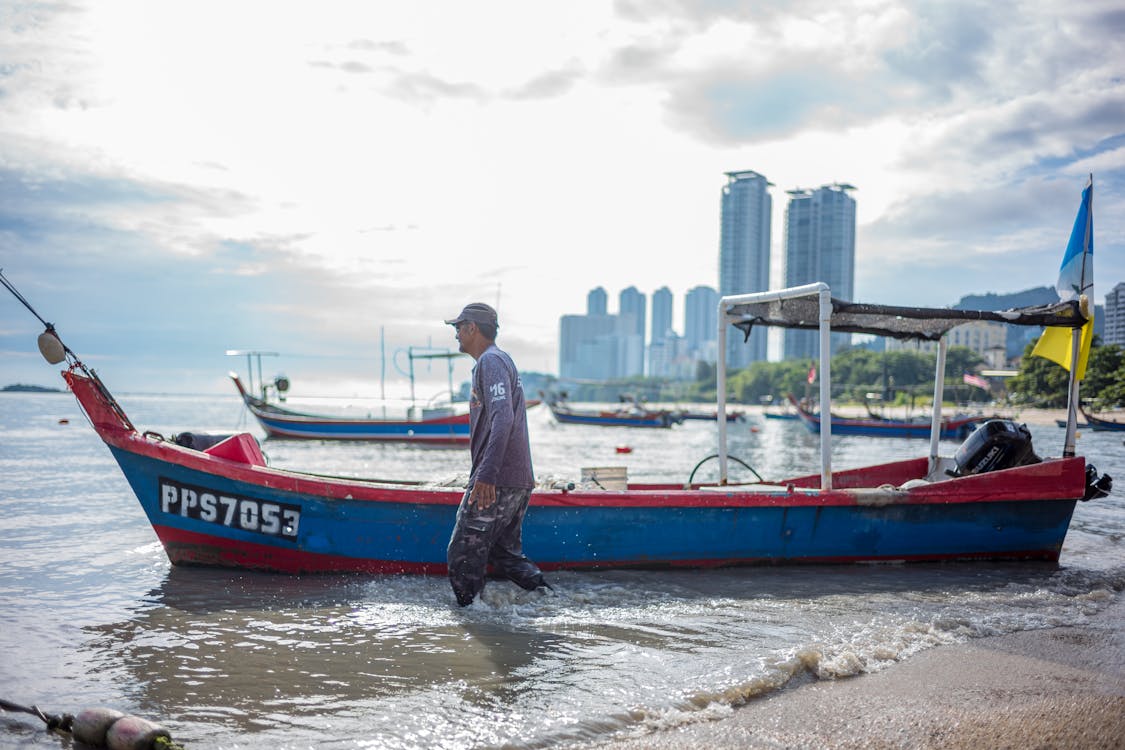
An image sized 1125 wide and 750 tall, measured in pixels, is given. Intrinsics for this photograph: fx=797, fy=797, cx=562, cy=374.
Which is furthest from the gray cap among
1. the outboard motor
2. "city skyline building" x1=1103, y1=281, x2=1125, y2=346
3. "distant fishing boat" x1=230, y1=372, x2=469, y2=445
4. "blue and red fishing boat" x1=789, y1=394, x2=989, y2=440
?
"city skyline building" x1=1103, y1=281, x2=1125, y2=346

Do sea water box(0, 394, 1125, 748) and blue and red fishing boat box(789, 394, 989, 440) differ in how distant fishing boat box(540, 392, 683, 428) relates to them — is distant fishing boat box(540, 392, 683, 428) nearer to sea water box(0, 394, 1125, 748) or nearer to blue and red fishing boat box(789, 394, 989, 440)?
blue and red fishing boat box(789, 394, 989, 440)

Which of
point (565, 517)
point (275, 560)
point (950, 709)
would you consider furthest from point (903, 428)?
point (950, 709)

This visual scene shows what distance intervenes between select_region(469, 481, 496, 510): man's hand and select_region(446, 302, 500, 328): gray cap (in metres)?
1.10

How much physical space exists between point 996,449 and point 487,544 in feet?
17.6

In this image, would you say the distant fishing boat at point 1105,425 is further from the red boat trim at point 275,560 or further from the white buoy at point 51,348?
the white buoy at point 51,348

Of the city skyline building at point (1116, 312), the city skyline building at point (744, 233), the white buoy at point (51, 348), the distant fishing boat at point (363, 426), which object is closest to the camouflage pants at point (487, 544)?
the white buoy at point (51, 348)

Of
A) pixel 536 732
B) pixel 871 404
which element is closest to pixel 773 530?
pixel 536 732

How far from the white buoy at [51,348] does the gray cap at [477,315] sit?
302cm

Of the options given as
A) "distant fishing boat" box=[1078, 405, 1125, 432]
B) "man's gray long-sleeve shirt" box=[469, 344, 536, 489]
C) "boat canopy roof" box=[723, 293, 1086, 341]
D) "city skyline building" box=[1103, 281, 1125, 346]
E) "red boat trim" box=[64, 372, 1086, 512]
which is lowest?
"distant fishing boat" box=[1078, 405, 1125, 432]

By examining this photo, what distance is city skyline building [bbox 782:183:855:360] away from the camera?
144m

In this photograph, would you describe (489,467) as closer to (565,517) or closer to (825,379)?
(565,517)

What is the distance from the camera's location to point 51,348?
5840 mm

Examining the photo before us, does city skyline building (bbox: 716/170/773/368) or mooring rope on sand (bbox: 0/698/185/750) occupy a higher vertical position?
city skyline building (bbox: 716/170/773/368)

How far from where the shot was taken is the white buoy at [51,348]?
5.78 meters
